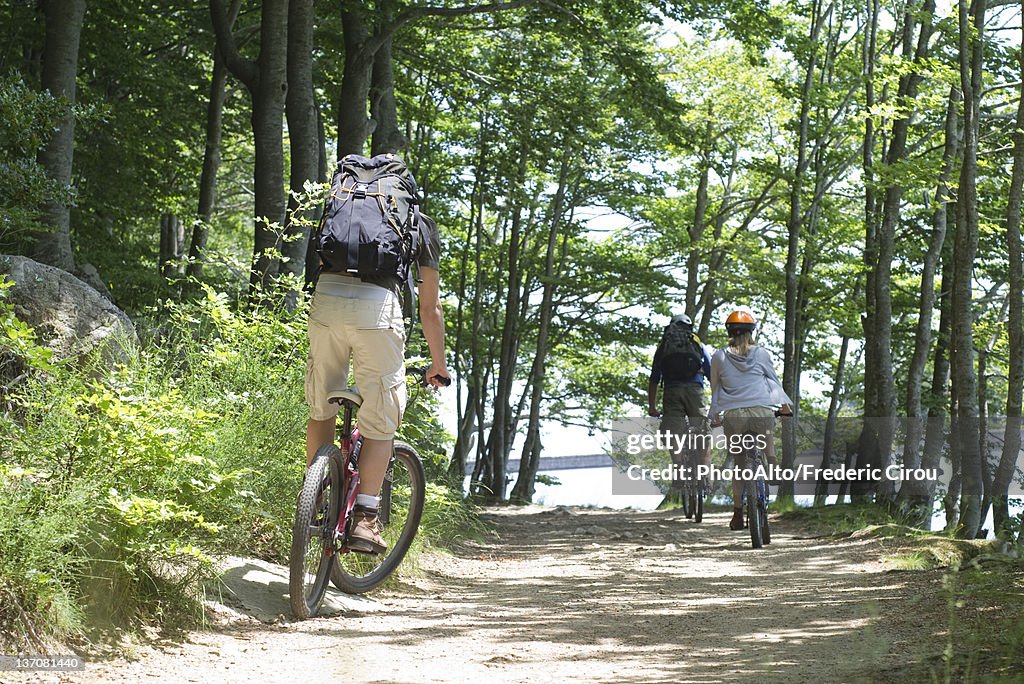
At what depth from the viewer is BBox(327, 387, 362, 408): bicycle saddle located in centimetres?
518

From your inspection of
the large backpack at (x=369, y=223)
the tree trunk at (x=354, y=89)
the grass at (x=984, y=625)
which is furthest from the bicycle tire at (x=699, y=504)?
the large backpack at (x=369, y=223)

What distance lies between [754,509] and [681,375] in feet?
11.7

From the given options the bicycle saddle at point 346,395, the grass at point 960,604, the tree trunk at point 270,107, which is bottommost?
the grass at point 960,604

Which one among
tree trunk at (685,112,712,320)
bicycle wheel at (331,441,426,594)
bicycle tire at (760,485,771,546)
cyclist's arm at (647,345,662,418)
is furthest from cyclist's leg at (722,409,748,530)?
tree trunk at (685,112,712,320)

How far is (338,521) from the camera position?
5.21 m

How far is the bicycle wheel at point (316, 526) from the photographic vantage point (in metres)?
4.83

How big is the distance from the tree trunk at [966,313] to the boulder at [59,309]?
7.35m

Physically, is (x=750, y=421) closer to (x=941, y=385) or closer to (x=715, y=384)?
(x=715, y=384)

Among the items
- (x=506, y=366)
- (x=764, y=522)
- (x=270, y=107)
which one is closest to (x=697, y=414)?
(x=764, y=522)

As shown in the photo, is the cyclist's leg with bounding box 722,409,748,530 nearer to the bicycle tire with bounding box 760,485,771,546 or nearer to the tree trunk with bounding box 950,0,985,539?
the bicycle tire with bounding box 760,485,771,546

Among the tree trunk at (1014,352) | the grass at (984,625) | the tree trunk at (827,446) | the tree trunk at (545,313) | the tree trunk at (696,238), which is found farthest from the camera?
the tree trunk at (696,238)

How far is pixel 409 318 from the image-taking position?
547 cm

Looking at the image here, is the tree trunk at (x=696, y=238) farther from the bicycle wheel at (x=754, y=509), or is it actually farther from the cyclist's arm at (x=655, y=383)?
the bicycle wheel at (x=754, y=509)

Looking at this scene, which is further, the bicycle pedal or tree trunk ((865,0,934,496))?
tree trunk ((865,0,934,496))
